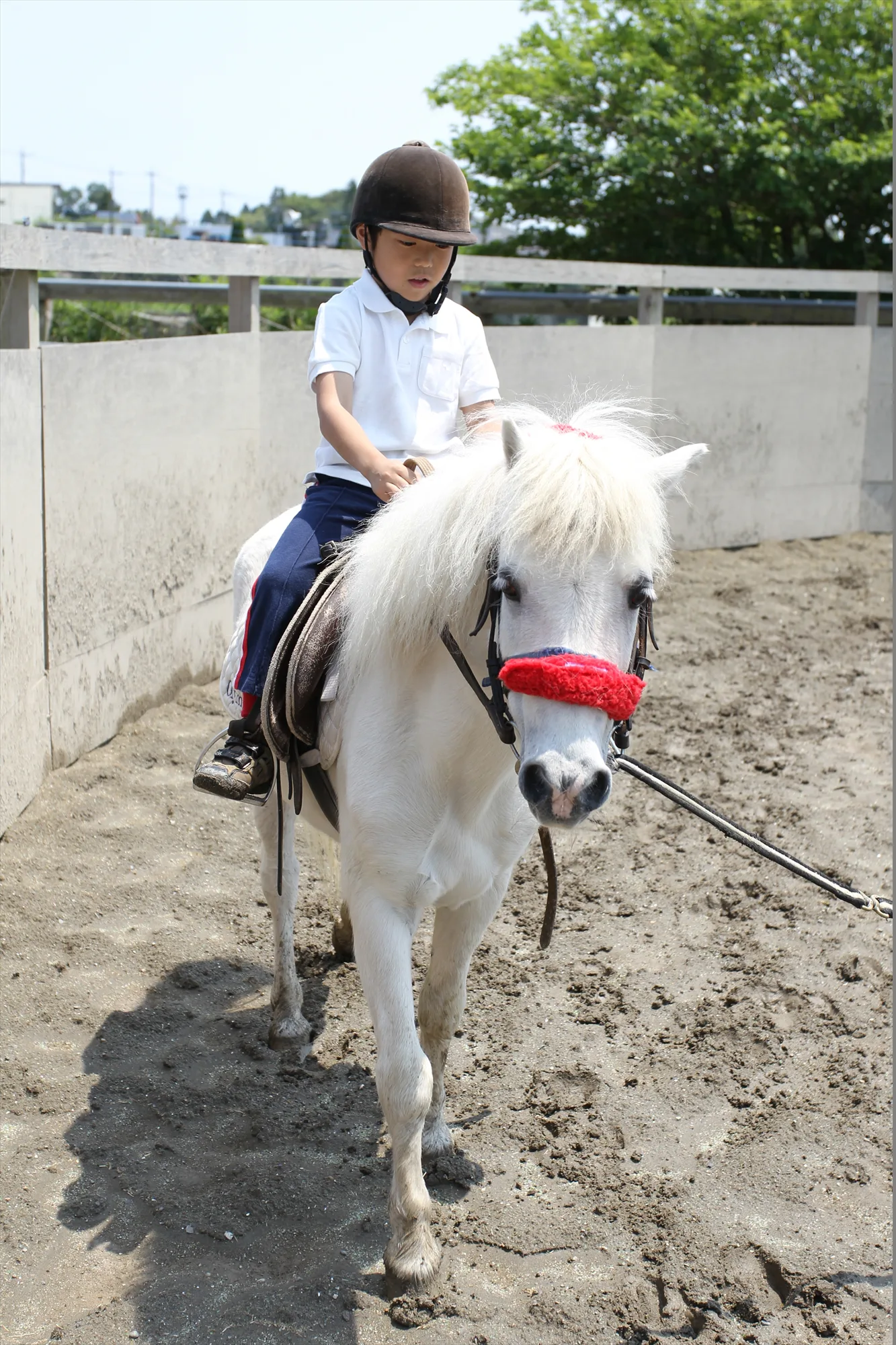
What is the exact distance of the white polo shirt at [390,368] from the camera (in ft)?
9.02

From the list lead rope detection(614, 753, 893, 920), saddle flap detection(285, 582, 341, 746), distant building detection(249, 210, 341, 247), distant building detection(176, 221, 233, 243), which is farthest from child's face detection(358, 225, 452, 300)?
distant building detection(176, 221, 233, 243)

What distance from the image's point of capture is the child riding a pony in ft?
8.80

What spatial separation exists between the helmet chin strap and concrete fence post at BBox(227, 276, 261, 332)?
11.3 ft

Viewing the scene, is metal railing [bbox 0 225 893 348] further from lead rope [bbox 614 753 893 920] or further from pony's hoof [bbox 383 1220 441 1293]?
pony's hoof [bbox 383 1220 441 1293]

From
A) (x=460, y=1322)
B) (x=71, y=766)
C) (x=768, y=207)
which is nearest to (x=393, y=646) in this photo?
(x=460, y=1322)

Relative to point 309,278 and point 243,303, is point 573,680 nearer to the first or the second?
point 243,303

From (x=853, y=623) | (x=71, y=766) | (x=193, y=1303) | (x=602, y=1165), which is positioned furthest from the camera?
(x=853, y=623)

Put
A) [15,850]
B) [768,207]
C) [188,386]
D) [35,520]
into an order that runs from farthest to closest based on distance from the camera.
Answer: [768,207]
[188,386]
[35,520]
[15,850]

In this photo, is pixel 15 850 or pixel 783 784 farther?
pixel 783 784

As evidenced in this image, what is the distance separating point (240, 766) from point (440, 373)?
1052mm

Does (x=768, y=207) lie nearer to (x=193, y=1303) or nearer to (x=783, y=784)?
(x=783, y=784)

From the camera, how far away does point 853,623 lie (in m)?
7.29

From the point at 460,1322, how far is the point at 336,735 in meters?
1.20

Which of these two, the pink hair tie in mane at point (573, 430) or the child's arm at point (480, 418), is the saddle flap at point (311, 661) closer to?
the child's arm at point (480, 418)
